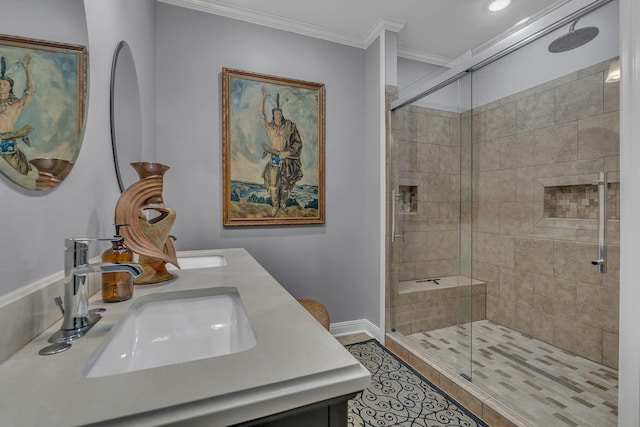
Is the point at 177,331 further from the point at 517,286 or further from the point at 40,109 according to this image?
the point at 517,286

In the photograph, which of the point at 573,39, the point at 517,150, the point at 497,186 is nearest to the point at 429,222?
the point at 497,186

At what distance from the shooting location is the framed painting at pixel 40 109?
0.61 metres

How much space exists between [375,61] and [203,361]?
8.35 ft

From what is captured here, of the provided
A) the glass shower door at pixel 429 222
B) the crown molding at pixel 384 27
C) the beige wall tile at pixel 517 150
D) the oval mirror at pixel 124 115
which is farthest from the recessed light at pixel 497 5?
the oval mirror at pixel 124 115

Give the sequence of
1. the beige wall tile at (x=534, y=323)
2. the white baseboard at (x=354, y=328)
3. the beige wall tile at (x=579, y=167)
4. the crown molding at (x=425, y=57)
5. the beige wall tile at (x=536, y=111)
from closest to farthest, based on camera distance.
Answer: the beige wall tile at (x=579, y=167) → the beige wall tile at (x=536, y=111) → the beige wall tile at (x=534, y=323) → the white baseboard at (x=354, y=328) → the crown molding at (x=425, y=57)

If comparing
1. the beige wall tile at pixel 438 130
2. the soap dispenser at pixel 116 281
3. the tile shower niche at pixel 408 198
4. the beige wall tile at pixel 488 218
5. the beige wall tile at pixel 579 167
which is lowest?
the soap dispenser at pixel 116 281

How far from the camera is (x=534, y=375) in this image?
5.76 ft

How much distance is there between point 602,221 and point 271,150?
6.92 ft

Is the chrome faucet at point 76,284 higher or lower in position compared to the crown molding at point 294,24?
lower

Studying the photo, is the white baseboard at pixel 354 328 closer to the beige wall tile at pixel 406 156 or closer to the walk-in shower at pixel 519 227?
the walk-in shower at pixel 519 227

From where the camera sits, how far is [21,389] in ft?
1.39

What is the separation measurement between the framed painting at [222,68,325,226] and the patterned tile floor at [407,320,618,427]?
1.36 m

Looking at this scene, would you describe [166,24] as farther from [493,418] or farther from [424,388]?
[493,418]

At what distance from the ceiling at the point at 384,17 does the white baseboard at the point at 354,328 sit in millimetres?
2421
